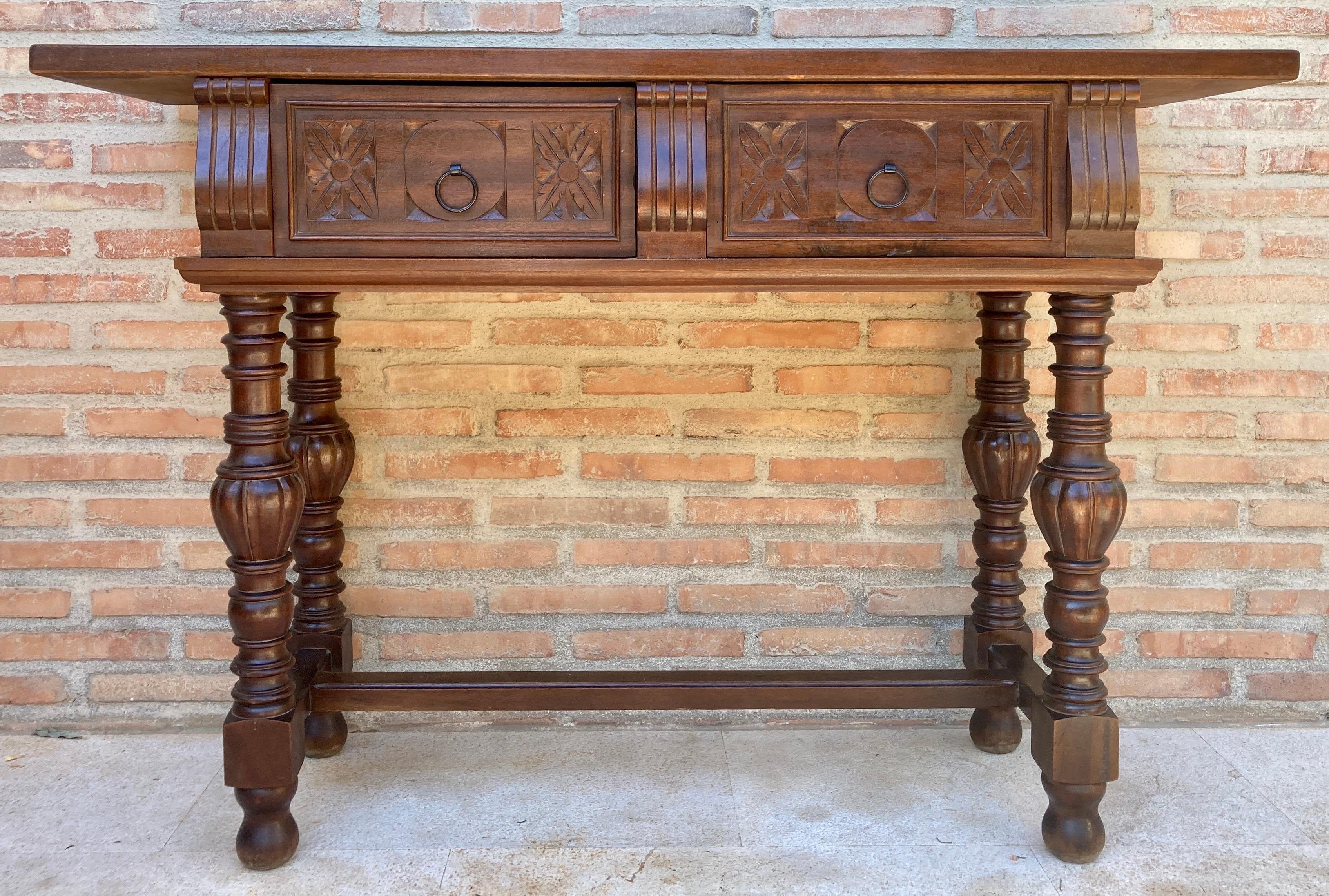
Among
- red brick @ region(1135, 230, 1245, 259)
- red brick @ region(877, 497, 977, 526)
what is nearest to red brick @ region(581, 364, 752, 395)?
red brick @ region(877, 497, 977, 526)

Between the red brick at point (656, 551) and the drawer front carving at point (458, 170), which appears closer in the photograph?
the drawer front carving at point (458, 170)

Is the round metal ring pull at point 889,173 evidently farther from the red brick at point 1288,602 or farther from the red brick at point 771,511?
the red brick at point 1288,602

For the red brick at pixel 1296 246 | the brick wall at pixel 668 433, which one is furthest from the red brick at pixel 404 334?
the red brick at pixel 1296 246

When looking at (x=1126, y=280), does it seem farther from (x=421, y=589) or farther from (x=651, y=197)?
(x=421, y=589)

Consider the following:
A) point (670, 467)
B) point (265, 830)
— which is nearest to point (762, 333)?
point (670, 467)

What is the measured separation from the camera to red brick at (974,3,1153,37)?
2105 mm

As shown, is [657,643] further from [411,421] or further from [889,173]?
[889,173]

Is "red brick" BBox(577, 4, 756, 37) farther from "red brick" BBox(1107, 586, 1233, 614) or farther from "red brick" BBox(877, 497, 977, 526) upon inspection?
"red brick" BBox(1107, 586, 1233, 614)

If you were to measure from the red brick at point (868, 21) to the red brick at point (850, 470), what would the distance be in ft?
2.74

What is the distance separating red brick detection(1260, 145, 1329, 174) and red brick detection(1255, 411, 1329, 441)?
0.48 meters

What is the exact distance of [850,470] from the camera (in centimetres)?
220

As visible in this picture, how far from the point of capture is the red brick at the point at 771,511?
86.5 inches

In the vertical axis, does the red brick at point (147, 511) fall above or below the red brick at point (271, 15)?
below

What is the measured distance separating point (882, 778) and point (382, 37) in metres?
1.69
